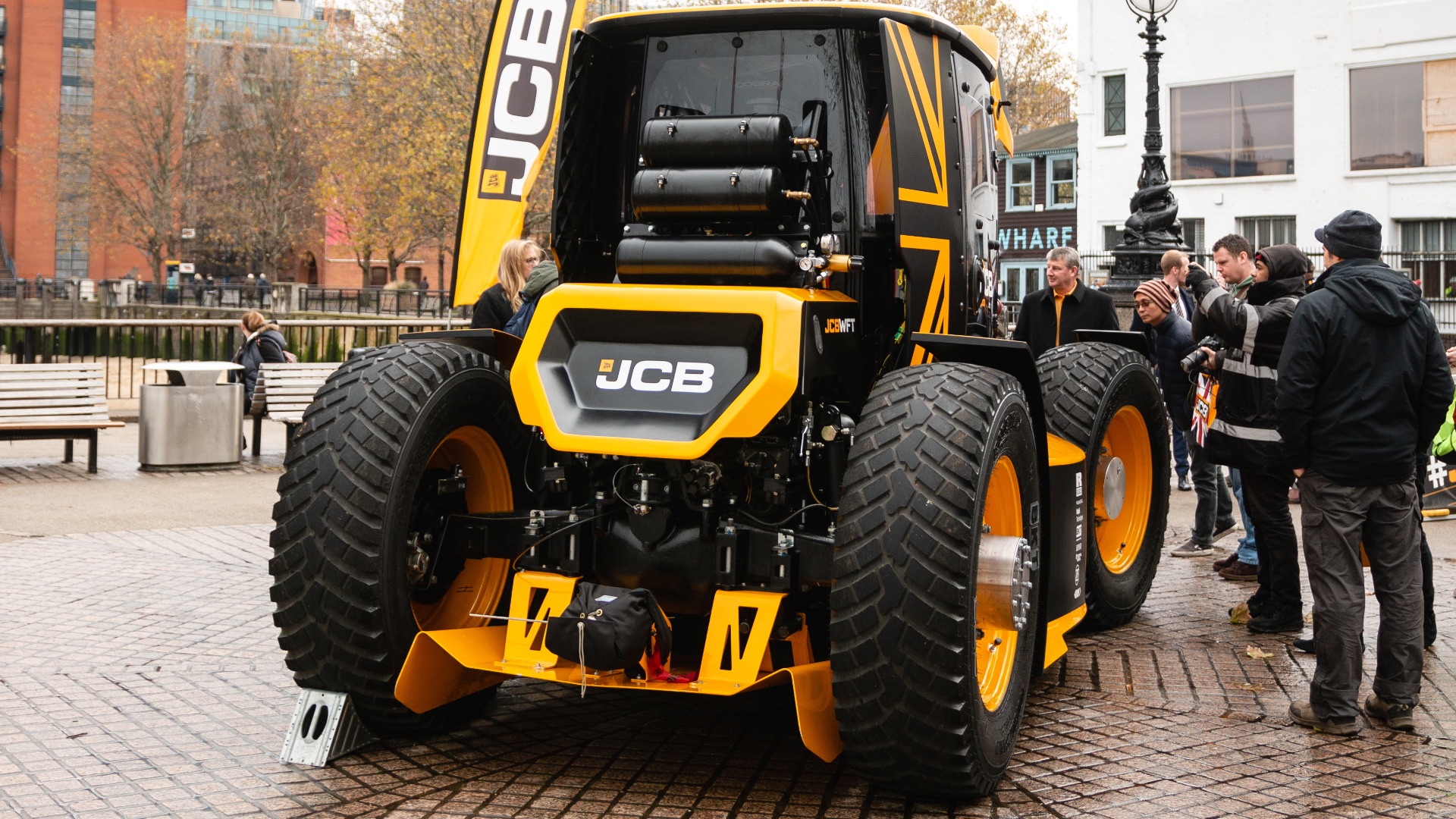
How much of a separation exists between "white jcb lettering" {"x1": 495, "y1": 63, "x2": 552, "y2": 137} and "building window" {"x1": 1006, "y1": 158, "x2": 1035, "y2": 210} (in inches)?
1556

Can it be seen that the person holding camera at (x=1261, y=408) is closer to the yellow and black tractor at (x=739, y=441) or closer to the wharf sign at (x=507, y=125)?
the yellow and black tractor at (x=739, y=441)

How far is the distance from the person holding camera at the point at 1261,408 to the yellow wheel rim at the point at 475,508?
11.9 feet

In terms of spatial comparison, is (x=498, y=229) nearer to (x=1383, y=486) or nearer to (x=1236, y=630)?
(x=1236, y=630)

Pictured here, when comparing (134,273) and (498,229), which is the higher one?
(134,273)

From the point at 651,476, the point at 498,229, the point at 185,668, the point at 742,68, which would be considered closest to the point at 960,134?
the point at 742,68

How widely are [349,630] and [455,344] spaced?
1.21 meters

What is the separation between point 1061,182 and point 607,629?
145ft

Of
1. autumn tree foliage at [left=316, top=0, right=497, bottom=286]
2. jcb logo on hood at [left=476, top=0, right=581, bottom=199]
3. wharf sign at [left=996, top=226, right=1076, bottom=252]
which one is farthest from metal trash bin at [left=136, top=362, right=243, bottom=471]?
wharf sign at [left=996, top=226, right=1076, bottom=252]

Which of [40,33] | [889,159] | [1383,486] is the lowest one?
[1383,486]

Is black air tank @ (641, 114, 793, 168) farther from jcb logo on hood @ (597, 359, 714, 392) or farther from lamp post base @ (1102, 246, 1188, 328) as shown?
lamp post base @ (1102, 246, 1188, 328)

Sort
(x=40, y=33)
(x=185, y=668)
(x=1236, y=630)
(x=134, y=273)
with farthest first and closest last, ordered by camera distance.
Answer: (x=40, y=33)
(x=134, y=273)
(x=1236, y=630)
(x=185, y=668)

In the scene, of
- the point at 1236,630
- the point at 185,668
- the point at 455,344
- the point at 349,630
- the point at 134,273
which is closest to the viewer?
the point at 349,630

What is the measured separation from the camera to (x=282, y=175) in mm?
58406

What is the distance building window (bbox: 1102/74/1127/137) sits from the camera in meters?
37.3
